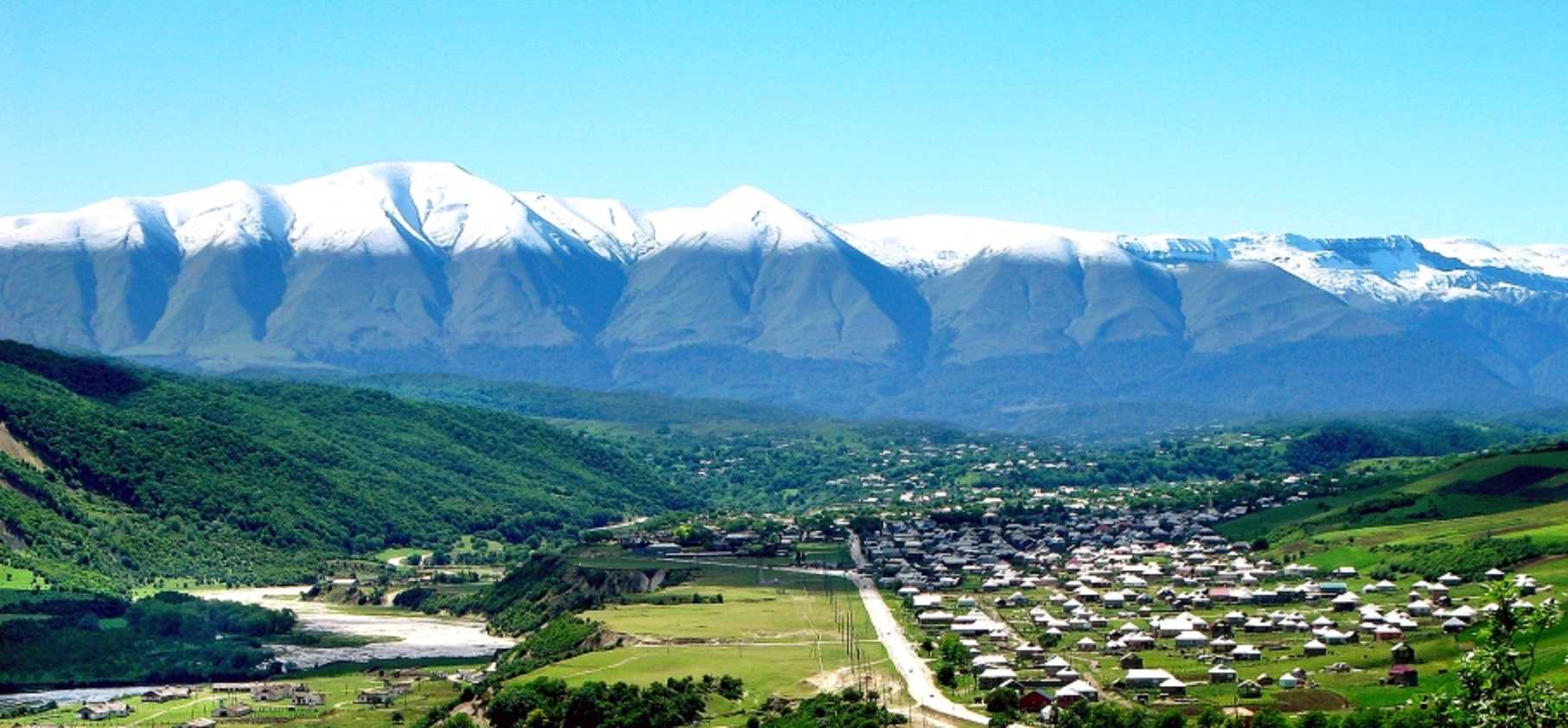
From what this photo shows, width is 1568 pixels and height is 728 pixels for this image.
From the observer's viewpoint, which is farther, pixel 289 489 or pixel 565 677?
pixel 289 489

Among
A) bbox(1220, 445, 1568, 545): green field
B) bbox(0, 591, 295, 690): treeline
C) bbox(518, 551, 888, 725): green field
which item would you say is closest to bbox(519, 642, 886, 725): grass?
bbox(518, 551, 888, 725): green field

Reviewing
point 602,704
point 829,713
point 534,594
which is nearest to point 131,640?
point 534,594

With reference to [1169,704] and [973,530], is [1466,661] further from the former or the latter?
[973,530]

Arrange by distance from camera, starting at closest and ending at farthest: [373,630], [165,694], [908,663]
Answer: [908,663] < [165,694] < [373,630]

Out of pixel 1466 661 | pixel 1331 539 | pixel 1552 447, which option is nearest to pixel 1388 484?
pixel 1552 447

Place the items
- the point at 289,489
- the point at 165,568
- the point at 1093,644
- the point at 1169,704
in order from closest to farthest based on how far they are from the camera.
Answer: the point at 1169,704 < the point at 1093,644 < the point at 165,568 < the point at 289,489

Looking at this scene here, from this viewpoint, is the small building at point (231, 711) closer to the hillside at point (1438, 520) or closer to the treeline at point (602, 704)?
the treeline at point (602, 704)

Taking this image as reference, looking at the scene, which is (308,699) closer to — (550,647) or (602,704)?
(550,647)
